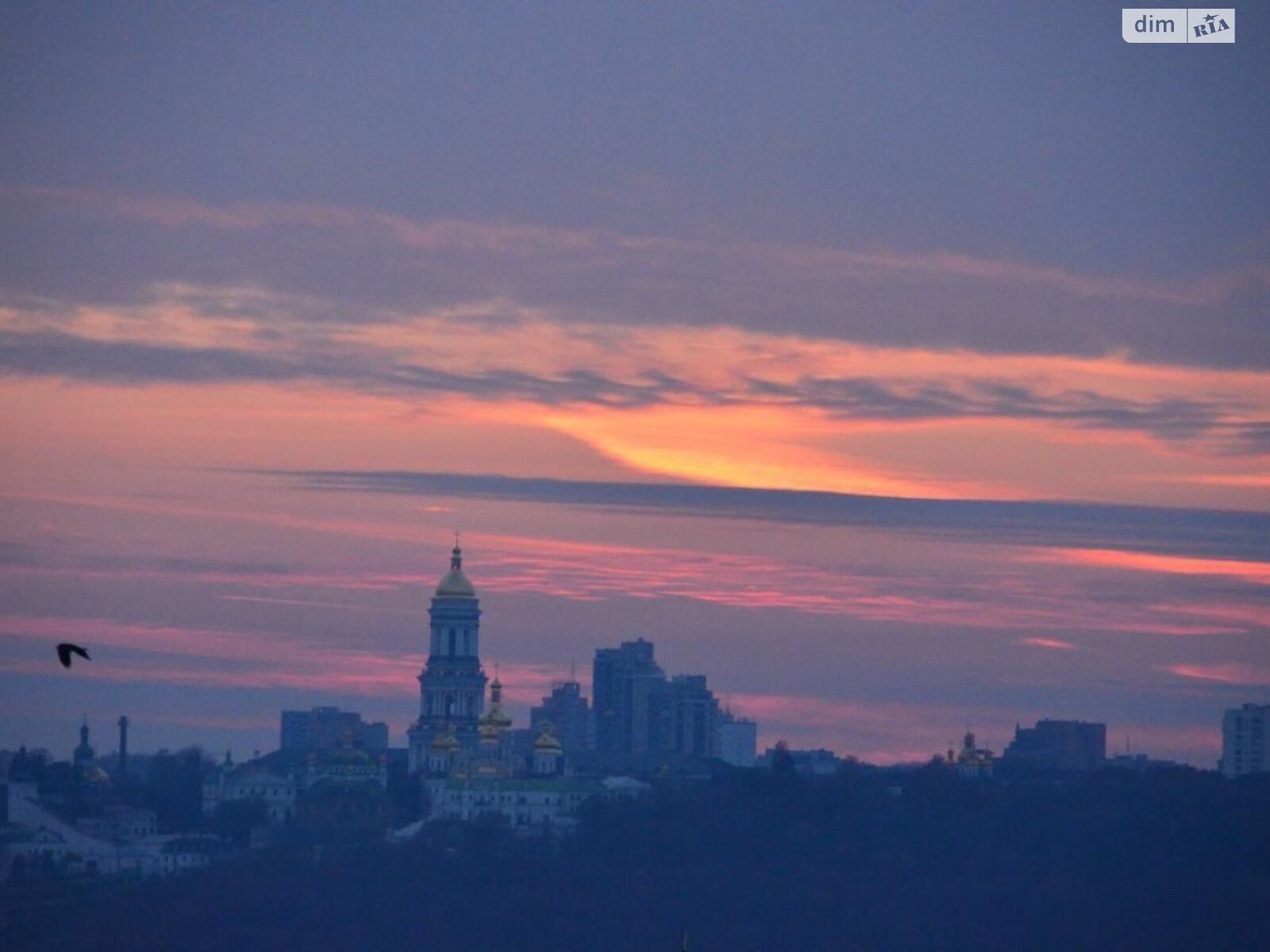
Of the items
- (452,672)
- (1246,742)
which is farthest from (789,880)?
(452,672)

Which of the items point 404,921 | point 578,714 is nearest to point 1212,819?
point 404,921

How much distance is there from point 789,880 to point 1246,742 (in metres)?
11.1

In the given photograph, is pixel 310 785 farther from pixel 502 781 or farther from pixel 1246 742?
pixel 1246 742

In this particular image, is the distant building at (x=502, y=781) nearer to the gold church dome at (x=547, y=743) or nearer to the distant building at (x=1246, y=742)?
the gold church dome at (x=547, y=743)

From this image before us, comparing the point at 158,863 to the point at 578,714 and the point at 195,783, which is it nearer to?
the point at 195,783

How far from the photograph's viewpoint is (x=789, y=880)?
87.2 metres

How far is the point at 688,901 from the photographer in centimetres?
8544

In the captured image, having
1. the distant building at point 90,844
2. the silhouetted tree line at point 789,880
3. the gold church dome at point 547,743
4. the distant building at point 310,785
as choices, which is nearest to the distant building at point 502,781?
the gold church dome at point 547,743

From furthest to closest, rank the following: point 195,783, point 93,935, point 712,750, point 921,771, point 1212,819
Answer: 1. point 712,750
2. point 195,783
3. point 921,771
4. point 1212,819
5. point 93,935

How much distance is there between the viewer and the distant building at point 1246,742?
90500 millimetres

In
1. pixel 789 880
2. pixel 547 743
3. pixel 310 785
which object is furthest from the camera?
pixel 547 743

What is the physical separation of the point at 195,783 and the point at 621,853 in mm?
18229

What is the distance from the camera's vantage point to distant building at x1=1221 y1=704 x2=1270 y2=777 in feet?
Answer: 297

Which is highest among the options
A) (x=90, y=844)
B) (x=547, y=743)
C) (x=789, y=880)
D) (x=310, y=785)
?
(x=547, y=743)
